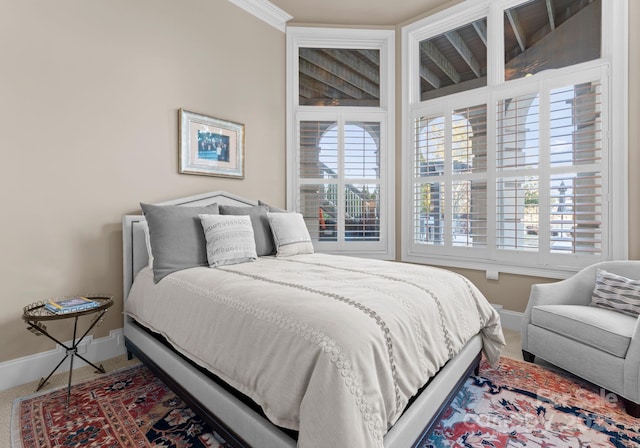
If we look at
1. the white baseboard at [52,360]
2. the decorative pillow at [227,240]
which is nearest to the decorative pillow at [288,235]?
the decorative pillow at [227,240]

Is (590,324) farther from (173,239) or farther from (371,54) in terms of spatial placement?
(371,54)

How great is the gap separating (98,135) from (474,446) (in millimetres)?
3001

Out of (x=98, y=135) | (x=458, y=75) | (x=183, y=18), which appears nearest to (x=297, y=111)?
(x=183, y=18)

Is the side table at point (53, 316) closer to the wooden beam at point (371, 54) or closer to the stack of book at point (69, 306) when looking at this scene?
the stack of book at point (69, 306)

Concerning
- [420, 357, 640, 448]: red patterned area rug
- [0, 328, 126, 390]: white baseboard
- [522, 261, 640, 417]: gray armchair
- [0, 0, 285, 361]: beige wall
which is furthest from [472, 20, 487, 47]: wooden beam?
[0, 328, 126, 390]: white baseboard

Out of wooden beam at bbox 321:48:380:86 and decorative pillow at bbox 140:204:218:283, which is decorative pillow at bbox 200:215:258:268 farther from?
wooden beam at bbox 321:48:380:86

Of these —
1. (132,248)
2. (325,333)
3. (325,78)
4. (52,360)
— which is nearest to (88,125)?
(132,248)

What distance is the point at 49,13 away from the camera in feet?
7.19

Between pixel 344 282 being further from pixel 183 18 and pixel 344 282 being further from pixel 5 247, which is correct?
pixel 183 18

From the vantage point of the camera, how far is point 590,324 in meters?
1.96

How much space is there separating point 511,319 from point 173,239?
303cm

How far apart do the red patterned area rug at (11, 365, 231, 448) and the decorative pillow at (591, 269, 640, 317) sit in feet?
8.20

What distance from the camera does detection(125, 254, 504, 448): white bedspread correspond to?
3.38 feet

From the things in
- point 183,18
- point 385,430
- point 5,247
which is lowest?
point 385,430
